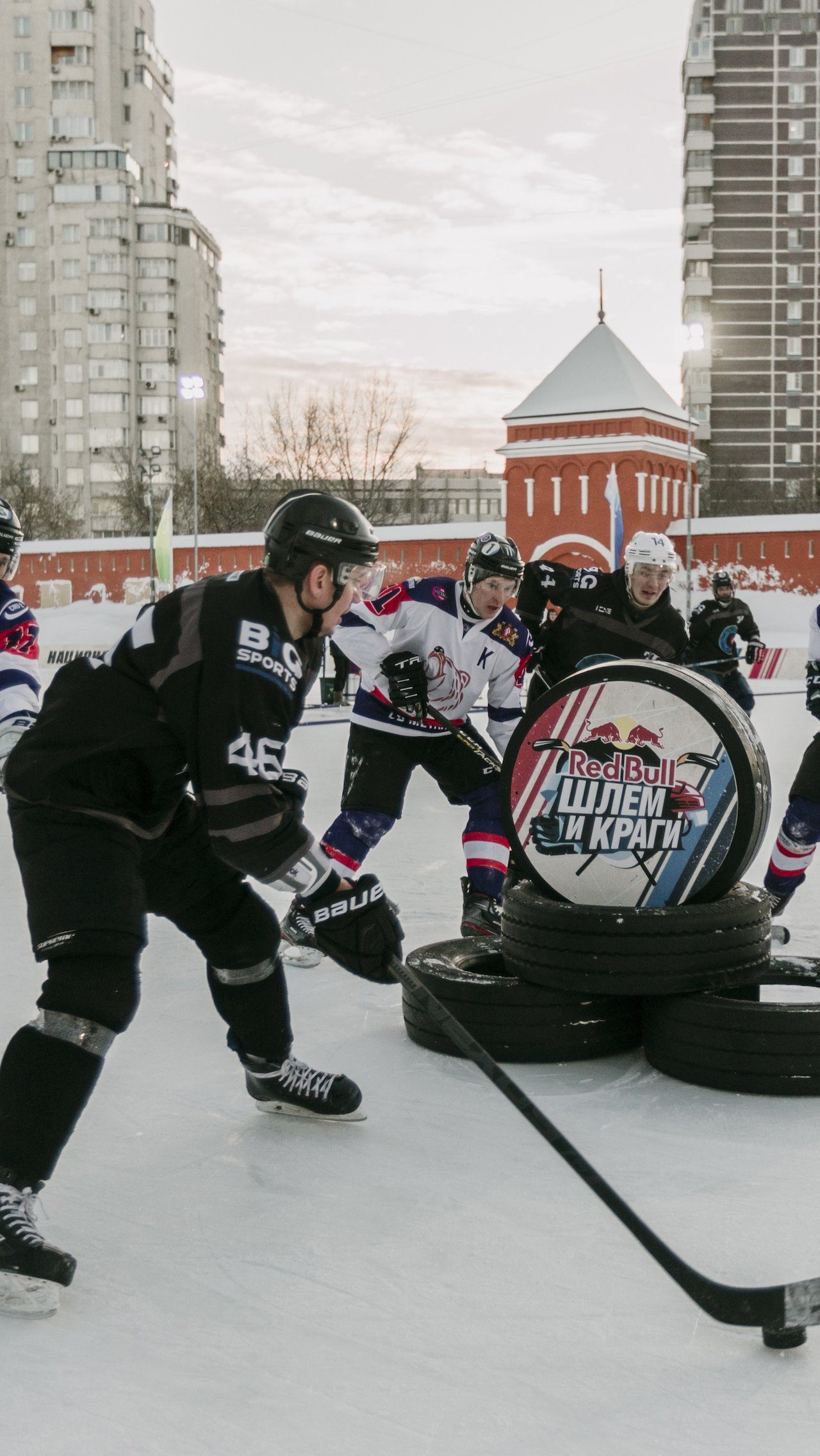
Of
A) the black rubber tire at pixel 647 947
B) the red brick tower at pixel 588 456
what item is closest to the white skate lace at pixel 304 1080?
the black rubber tire at pixel 647 947

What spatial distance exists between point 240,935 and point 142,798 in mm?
372

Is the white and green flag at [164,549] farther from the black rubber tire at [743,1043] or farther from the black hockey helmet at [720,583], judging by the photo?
the black rubber tire at [743,1043]

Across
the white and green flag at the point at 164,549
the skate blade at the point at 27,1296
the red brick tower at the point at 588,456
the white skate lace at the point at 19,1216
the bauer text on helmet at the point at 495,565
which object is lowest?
the skate blade at the point at 27,1296

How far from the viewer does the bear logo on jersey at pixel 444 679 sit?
13.6 feet

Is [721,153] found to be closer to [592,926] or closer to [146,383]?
[146,383]

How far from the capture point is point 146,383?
70688 mm

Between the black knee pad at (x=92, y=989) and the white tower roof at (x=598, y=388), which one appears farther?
the white tower roof at (x=598, y=388)

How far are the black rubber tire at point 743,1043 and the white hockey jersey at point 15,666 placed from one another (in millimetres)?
2447

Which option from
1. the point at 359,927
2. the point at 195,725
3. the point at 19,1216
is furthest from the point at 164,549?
the point at 19,1216

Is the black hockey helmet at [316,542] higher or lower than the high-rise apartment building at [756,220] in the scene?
lower

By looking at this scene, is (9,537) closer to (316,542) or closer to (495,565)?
(495,565)

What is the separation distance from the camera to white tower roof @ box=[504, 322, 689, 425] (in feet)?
103

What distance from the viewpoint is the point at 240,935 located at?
2.45 m

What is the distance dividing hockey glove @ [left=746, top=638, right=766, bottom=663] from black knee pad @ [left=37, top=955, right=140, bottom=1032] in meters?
8.31
